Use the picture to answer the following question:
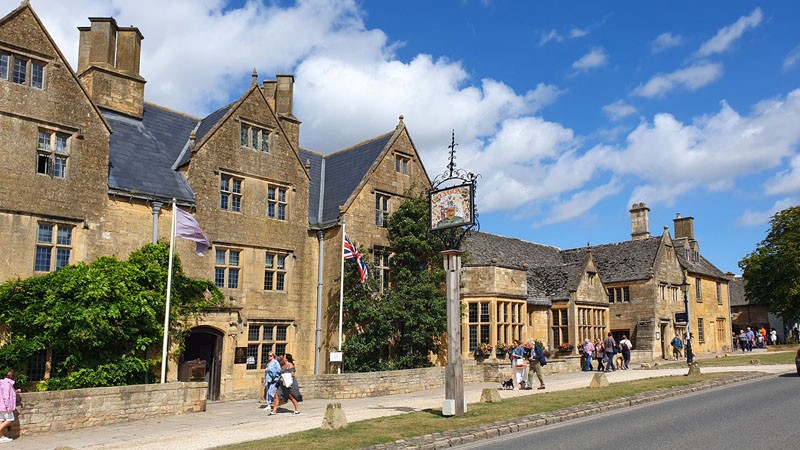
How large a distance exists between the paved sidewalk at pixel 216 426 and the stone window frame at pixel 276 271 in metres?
5.14

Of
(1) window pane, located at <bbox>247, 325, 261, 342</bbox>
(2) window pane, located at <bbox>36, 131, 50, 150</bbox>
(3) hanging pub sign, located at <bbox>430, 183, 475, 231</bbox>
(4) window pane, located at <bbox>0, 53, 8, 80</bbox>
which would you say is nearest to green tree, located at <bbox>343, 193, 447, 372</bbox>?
(1) window pane, located at <bbox>247, 325, 261, 342</bbox>

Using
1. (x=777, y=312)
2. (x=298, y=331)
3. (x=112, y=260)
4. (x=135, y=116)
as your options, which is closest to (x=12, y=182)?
(x=112, y=260)

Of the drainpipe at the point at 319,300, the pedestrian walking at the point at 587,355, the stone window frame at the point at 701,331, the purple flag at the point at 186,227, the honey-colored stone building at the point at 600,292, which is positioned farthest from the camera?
the stone window frame at the point at 701,331

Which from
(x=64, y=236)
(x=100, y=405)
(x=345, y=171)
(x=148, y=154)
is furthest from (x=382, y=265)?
(x=100, y=405)

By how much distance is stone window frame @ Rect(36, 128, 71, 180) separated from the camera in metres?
20.1

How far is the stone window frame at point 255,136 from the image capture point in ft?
84.0

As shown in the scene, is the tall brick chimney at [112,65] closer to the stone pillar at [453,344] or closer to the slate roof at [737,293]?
the stone pillar at [453,344]

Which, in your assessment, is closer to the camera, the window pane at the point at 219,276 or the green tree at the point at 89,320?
the green tree at the point at 89,320

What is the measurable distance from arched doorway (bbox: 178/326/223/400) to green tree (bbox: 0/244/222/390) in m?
2.76

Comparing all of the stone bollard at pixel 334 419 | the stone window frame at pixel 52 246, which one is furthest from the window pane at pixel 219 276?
the stone bollard at pixel 334 419

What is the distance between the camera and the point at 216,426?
15.6m

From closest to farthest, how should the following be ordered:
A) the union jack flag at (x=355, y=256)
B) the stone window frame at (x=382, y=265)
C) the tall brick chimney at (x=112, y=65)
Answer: the tall brick chimney at (x=112, y=65) → the union jack flag at (x=355, y=256) → the stone window frame at (x=382, y=265)

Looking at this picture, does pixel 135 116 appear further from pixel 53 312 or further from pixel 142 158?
pixel 53 312

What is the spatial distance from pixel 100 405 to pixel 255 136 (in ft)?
41.7
